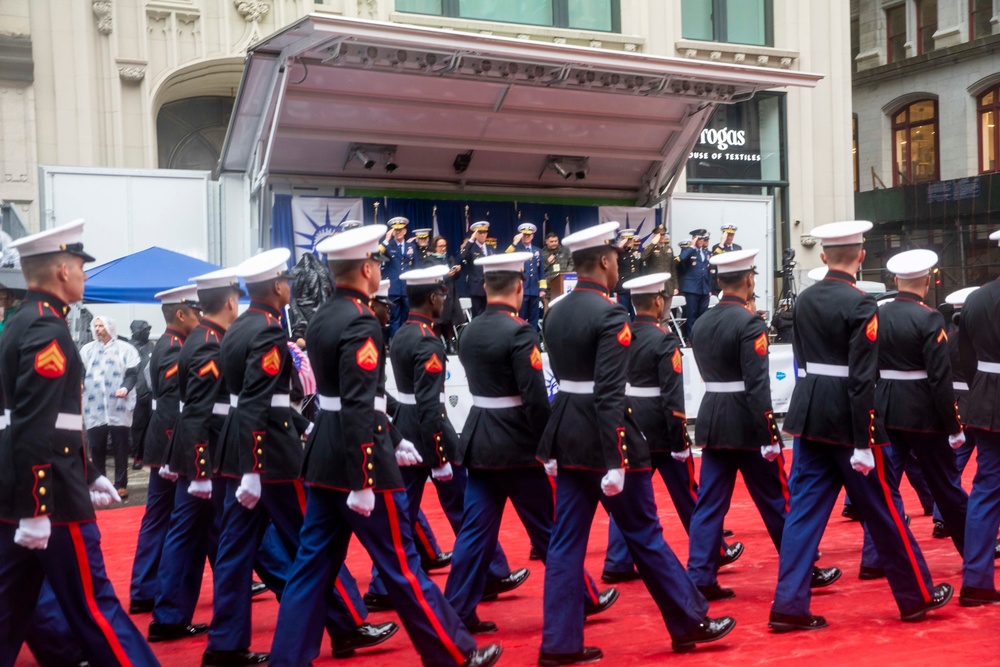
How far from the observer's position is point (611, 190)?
18.7 meters

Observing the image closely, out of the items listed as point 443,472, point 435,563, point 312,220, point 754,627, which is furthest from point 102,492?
point 312,220

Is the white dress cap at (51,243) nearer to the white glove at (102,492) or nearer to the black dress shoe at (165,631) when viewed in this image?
the white glove at (102,492)

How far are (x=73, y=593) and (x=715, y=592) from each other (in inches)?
147

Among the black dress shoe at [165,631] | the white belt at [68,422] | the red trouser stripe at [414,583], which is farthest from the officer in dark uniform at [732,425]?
the white belt at [68,422]

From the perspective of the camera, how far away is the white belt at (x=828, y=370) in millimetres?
6152

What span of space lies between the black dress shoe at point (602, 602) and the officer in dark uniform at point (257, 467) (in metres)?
1.09

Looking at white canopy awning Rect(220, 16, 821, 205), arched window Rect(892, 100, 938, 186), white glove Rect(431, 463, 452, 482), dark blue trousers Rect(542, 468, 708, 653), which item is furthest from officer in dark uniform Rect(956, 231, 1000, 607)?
arched window Rect(892, 100, 938, 186)

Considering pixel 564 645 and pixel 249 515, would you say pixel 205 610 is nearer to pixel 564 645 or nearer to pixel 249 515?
pixel 249 515

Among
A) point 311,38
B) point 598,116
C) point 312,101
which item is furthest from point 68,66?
point 598,116

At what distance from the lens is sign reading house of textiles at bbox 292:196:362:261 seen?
53.4 feet

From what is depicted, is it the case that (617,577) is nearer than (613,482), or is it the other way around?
(613,482)

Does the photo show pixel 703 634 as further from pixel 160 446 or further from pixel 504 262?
pixel 160 446

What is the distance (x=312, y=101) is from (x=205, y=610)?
8745 mm

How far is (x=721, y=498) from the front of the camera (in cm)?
703
